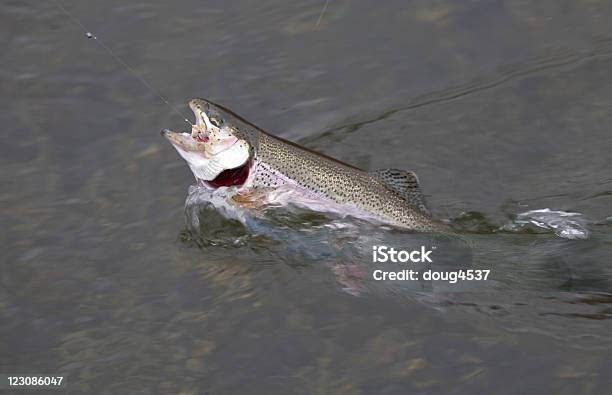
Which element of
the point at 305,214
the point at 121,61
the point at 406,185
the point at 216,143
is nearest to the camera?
the point at 406,185

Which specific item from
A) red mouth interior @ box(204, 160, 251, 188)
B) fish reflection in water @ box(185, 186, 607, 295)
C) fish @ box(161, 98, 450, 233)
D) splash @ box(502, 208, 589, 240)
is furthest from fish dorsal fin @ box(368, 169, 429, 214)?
red mouth interior @ box(204, 160, 251, 188)

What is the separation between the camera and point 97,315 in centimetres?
588

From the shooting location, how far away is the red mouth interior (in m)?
6.05

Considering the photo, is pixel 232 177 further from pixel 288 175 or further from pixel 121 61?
pixel 121 61

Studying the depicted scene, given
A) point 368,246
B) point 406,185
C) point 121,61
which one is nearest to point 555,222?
point 406,185

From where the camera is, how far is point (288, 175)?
5980 mm

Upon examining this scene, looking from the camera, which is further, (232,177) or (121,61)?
(121,61)

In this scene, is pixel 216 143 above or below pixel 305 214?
above

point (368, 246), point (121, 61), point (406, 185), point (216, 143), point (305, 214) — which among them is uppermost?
point (121, 61)

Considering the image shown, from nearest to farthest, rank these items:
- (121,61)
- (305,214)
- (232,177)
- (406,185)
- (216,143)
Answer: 1. (406,185)
2. (216,143)
3. (232,177)
4. (305,214)
5. (121,61)

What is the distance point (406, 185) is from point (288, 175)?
712 mm

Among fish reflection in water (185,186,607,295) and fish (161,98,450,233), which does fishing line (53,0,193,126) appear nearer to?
fish reflection in water (185,186,607,295)

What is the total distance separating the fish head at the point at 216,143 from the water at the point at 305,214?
0.51 metres

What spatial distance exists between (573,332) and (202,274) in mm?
2244
